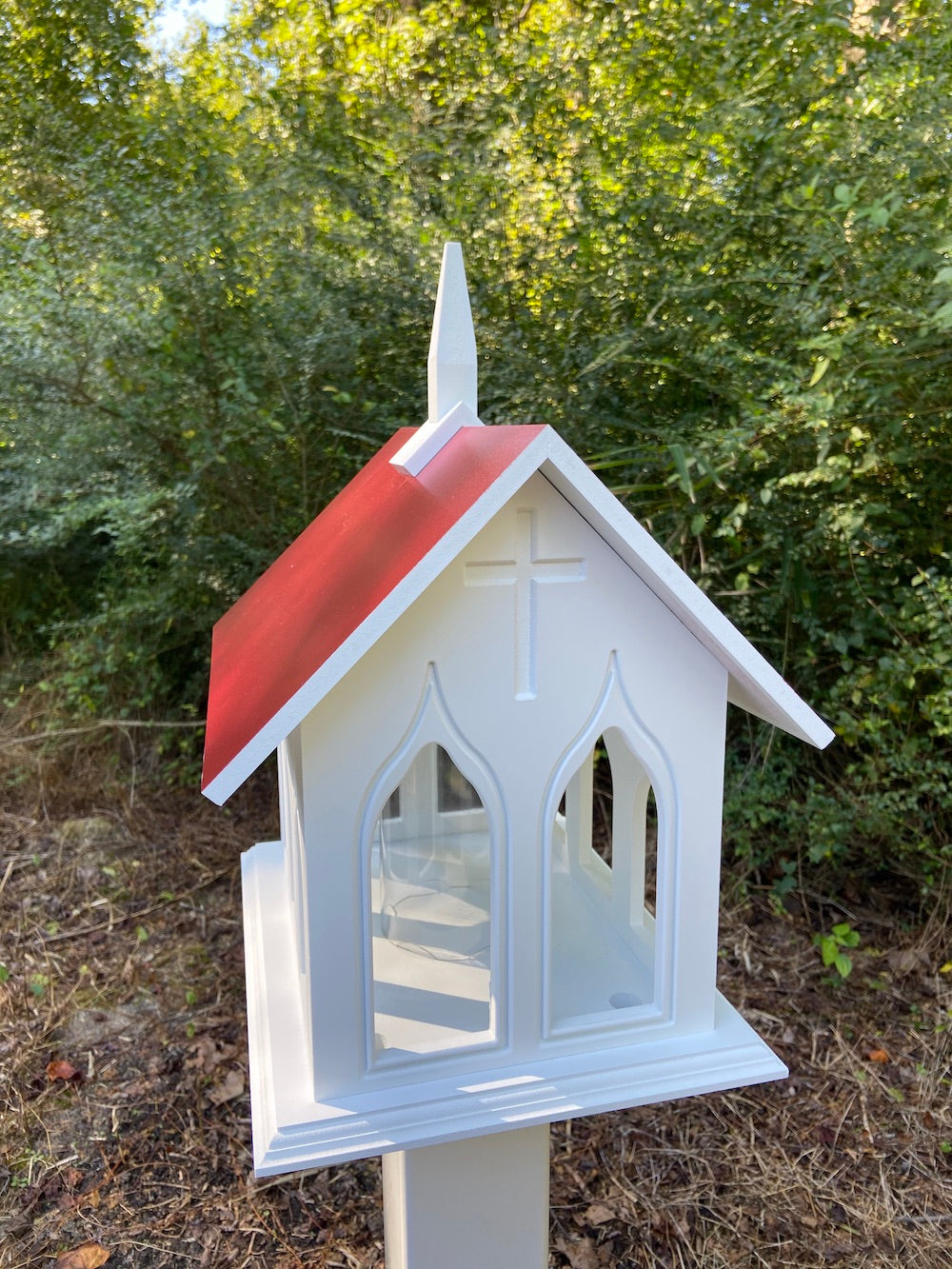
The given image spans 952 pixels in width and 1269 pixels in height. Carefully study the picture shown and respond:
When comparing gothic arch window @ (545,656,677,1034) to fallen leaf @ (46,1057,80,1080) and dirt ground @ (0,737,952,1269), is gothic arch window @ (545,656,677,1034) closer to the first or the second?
dirt ground @ (0,737,952,1269)

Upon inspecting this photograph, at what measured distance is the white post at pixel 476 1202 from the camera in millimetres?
1545

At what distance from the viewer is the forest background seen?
2764 mm

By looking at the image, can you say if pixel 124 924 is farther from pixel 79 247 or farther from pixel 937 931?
pixel 937 931

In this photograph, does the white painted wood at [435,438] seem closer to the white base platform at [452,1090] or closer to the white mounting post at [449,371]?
the white mounting post at [449,371]

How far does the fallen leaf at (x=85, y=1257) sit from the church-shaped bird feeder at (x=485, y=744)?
1.35m

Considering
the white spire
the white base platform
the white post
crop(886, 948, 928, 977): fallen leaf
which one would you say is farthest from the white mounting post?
crop(886, 948, 928, 977): fallen leaf

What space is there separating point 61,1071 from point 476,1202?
1.89 m

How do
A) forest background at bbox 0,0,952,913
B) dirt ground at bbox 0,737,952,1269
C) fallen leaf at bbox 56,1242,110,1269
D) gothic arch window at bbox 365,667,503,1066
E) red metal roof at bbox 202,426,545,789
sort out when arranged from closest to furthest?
1. red metal roof at bbox 202,426,545,789
2. gothic arch window at bbox 365,667,503,1066
3. fallen leaf at bbox 56,1242,110,1269
4. dirt ground at bbox 0,737,952,1269
5. forest background at bbox 0,0,952,913

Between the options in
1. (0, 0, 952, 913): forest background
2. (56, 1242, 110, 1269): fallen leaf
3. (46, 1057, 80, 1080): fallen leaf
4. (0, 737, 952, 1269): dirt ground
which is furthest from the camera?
(46, 1057, 80, 1080): fallen leaf

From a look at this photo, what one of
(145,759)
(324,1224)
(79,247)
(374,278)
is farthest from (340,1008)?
(145,759)

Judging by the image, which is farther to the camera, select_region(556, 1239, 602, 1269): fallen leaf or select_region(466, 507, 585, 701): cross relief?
select_region(556, 1239, 602, 1269): fallen leaf

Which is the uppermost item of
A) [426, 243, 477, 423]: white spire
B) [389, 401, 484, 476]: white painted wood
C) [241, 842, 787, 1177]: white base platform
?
[426, 243, 477, 423]: white spire

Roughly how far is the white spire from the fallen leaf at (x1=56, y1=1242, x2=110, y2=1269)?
7.22 ft

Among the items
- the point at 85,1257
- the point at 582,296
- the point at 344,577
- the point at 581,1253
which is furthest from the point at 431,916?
the point at 582,296
